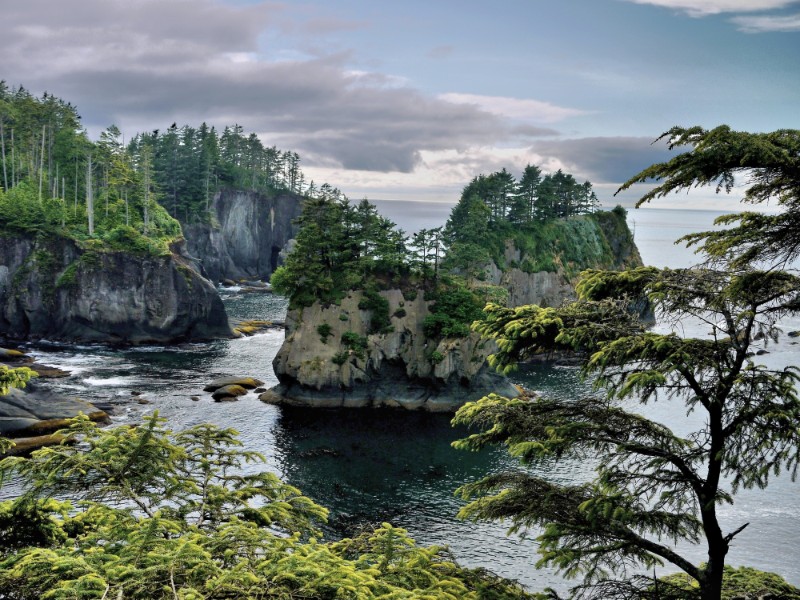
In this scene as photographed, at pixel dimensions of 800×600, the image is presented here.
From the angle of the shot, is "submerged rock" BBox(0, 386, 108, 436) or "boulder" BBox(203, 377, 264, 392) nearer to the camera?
"submerged rock" BBox(0, 386, 108, 436)

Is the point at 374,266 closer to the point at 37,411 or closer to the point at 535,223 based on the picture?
the point at 37,411

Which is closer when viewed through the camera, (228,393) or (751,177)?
(751,177)

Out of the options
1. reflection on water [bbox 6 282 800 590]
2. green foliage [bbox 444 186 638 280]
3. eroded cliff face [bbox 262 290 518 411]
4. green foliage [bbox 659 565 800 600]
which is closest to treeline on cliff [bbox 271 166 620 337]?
eroded cliff face [bbox 262 290 518 411]

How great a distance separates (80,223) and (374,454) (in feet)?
206

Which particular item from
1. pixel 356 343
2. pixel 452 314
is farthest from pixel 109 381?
pixel 452 314

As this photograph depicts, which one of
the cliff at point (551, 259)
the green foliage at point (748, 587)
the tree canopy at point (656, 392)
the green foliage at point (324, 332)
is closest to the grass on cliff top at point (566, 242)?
the cliff at point (551, 259)

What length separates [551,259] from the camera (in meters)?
99.6

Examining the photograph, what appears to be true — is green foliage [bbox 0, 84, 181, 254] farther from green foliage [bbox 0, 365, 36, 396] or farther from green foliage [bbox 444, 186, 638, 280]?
green foliage [bbox 0, 365, 36, 396]

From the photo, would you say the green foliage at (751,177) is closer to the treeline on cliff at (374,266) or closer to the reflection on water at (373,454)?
the reflection on water at (373,454)

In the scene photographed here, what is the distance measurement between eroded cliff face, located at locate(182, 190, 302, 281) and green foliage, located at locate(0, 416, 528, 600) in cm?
11811

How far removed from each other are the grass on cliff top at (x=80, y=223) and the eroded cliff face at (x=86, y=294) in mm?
1384

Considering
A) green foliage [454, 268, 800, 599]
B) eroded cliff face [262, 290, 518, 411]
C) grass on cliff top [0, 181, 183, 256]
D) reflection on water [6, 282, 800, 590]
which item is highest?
grass on cliff top [0, 181, 183, 256]

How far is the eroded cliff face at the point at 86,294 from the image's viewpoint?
260ft

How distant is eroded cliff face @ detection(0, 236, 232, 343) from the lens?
79.2m
